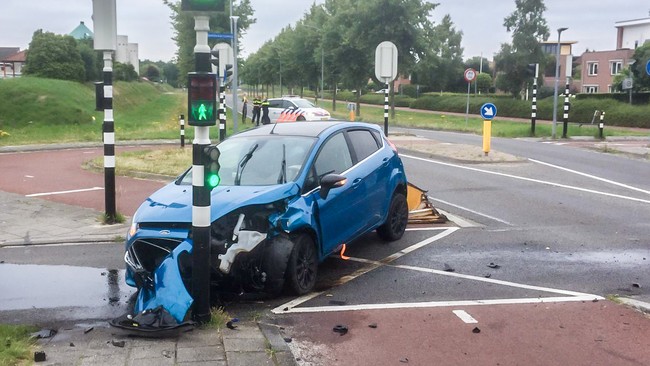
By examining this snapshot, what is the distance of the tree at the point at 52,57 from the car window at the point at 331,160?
171 feet

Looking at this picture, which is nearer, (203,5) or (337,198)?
(203,5)

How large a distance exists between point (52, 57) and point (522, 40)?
137 feet

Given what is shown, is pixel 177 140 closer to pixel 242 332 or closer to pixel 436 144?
pixel 436 144

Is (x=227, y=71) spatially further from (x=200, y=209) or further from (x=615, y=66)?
(x=615, y=66)

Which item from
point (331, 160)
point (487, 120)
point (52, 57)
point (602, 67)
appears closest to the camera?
point (331, 160)

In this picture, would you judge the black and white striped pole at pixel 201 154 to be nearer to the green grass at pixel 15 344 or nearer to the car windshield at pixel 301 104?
the green grass at pixel 15 344

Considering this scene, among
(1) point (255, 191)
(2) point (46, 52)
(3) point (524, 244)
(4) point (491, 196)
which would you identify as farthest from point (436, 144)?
(2) point (46, 52)

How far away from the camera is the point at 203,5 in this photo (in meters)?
5.29

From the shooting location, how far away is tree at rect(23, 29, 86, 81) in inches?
2158

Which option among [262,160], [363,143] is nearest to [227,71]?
[363,143]

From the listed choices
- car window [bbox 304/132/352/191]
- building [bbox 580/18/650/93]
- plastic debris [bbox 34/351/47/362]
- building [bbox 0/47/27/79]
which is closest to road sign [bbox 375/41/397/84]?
car window [bbox 304/132/352/191]

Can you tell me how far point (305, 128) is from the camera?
7.99 meters

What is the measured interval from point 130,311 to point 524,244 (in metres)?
5.35

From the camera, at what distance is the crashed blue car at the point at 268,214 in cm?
610
